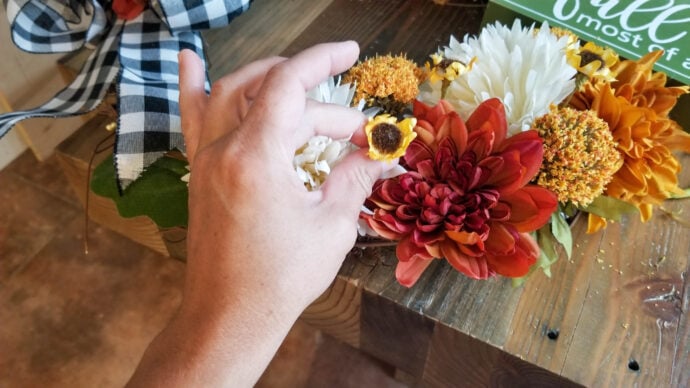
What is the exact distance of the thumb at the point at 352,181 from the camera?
39cm

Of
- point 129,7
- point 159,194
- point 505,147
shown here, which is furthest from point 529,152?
point 129,7

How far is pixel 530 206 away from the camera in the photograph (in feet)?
1.37

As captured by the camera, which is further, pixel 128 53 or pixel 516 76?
pixel 128 53

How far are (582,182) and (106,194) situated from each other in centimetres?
47

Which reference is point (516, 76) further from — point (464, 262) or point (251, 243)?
point (251, 243)

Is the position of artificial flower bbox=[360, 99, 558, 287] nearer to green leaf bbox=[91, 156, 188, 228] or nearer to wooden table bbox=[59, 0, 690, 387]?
wooden table bbox=[59, 0, 690, 387]

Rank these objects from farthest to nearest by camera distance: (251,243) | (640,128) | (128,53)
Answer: (128,53), (640,128), (251,243)

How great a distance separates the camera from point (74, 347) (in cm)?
88

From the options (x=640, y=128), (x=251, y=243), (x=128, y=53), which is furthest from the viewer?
(x=128, y=53)

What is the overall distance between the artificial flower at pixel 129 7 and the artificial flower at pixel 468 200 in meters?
0.38

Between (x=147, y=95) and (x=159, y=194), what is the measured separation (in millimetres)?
115

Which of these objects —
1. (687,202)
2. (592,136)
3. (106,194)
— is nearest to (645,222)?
(687,202)

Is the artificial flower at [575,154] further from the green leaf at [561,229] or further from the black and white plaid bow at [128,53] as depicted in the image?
the black and white plaid bow at [128,53]

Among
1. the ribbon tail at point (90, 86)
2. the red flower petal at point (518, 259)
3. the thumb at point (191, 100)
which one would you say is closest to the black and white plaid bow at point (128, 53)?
the ribbon tail at point (90, 86)
